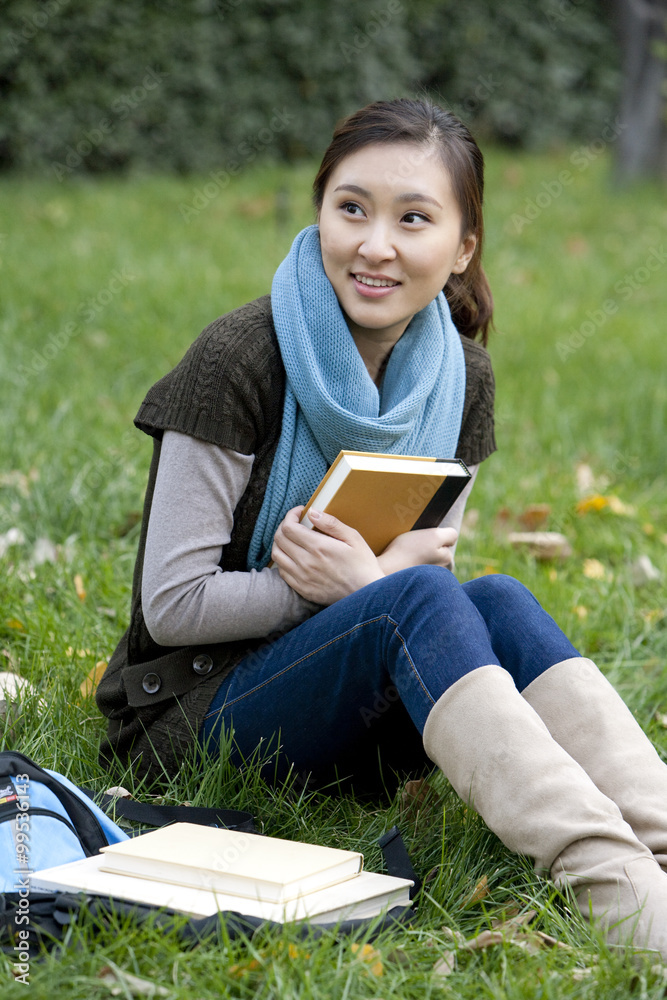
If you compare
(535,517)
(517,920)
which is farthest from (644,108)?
(517,920)

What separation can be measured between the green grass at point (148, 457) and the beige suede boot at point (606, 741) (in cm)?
20

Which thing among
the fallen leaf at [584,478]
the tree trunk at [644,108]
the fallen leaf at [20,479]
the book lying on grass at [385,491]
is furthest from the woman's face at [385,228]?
the tree trunk at [644,108]

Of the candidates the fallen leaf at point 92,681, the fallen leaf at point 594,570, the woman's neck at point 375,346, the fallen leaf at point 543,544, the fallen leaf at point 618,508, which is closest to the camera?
the woman's neck at point 375,346

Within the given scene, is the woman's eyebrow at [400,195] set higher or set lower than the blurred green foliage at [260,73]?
lower

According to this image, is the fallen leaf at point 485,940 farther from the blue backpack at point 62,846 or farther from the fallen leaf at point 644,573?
the fallen leaf at point 644,573

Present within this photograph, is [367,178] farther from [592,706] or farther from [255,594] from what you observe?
[592,706]


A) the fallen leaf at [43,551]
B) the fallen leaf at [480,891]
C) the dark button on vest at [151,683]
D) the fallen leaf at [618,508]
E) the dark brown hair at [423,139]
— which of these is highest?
the dark brown hair at [423,139]

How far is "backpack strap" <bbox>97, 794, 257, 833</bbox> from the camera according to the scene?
192 cm

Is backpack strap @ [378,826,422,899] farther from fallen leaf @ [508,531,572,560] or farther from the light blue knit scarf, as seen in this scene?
fallen leaf @ [508,531,572,560]

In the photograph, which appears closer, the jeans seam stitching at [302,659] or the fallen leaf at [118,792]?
the jeans seam stitching at [302,659]

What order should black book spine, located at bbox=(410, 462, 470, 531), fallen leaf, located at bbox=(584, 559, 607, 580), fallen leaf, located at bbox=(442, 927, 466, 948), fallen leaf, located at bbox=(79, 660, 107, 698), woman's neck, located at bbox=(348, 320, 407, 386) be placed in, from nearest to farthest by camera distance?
fallen leaf, located at bbox=(442, 927, 466, 948) < black book spine, located at bbox=(410, 462, 470, 531) < woman's neck, located at bbox=(348, 320, 407, 386) < fallen leaf, located at bbox=(79, 660, 107, 698) < fallen leaf, located at bbox=(584, 559, 607, 580)

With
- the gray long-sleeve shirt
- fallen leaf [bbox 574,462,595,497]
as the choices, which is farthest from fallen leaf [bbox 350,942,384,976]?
fallen leaf [bbox 574,462,595,497]

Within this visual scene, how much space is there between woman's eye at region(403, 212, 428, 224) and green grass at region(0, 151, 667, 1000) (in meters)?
1.09

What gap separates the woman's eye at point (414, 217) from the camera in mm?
2068
